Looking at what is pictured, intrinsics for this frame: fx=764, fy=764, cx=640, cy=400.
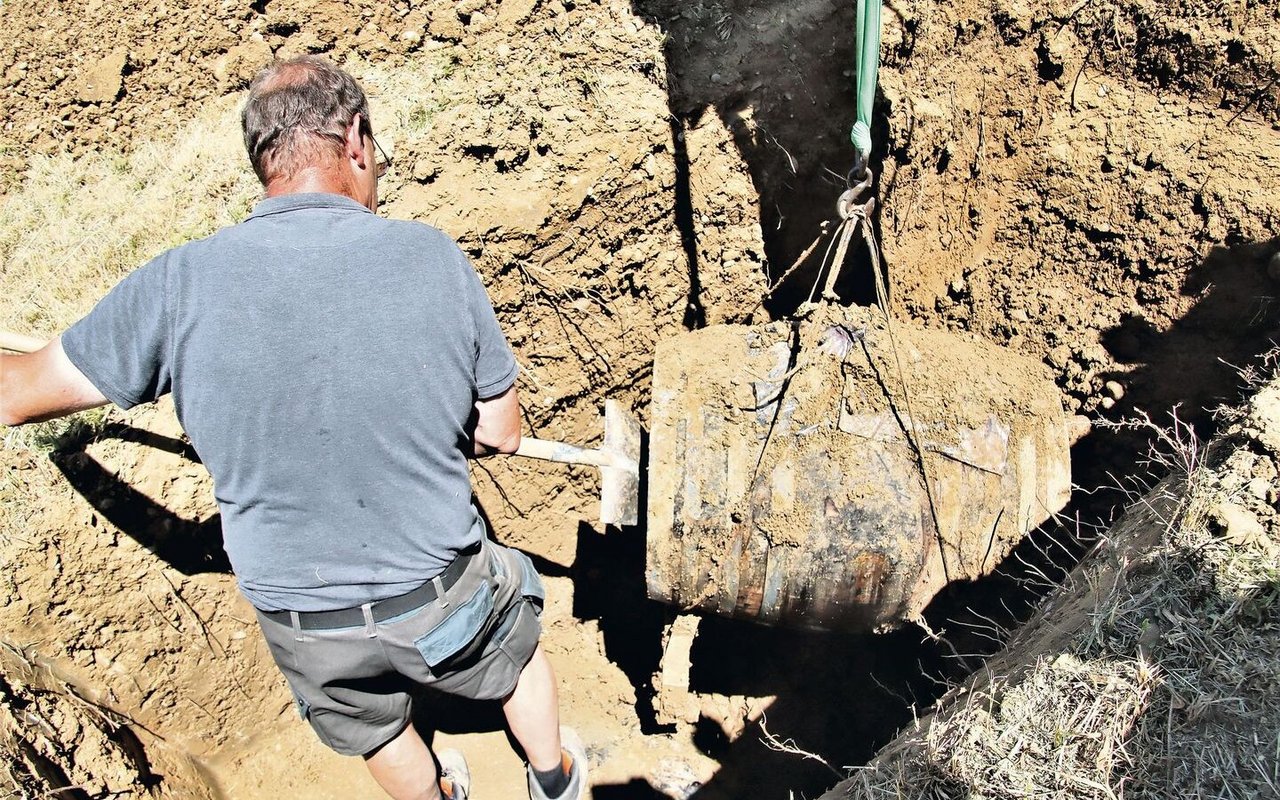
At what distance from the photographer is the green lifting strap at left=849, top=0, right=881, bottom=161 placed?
227 cm

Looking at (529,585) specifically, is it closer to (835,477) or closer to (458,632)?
(458,632)

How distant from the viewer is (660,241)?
3742mm

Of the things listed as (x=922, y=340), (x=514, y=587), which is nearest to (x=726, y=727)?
(x=514, y=587)

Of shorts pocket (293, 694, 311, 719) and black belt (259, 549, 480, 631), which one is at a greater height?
black belt (259, 549, 480, 631)

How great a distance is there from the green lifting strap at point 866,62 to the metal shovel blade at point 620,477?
1348 millimetres

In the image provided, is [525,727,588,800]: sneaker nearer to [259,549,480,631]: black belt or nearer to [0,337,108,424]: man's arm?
[259,549,480,631]: black belt

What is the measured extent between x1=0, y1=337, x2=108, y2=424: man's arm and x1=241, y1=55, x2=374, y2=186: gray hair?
26.9 inches

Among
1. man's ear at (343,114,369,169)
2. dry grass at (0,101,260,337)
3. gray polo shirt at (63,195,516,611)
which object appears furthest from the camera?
dry grass at (0,101,260,337)

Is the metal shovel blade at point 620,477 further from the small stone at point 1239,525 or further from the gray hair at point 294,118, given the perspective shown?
the small stone at point 1239,525

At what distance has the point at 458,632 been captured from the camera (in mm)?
2205

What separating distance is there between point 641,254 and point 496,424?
169cm

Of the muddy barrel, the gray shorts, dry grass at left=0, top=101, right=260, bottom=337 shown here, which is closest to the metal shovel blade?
the muddy barrel

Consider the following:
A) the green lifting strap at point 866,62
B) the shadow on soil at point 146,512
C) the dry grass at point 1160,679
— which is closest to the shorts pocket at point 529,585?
the dry grass at point 1160,679

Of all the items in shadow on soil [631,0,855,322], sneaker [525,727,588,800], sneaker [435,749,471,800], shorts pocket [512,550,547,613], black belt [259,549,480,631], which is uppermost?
shadow on soil [631,0,855,322]
